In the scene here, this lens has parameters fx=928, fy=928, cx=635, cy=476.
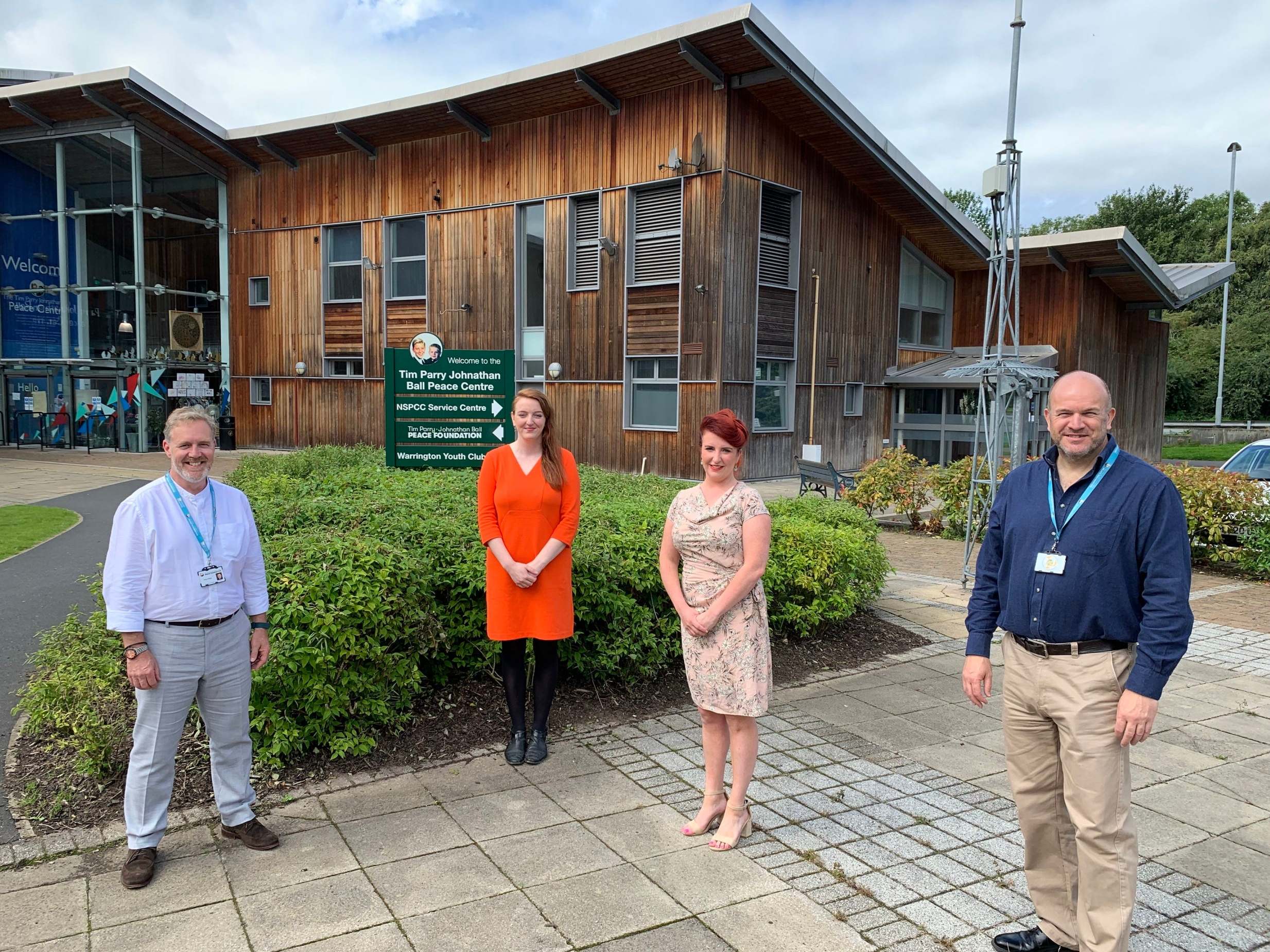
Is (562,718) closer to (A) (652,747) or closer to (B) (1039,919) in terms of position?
(A) (652,747)

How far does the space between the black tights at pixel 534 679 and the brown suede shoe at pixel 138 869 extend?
5.55 ft

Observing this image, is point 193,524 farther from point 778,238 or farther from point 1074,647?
point 778,238

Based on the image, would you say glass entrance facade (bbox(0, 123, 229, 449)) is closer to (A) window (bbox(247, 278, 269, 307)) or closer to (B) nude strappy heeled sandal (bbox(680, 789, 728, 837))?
(A) window (bbox(247, 278, 269, 307))

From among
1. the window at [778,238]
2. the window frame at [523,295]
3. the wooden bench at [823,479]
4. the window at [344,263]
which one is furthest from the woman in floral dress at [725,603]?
the window at [344,263]

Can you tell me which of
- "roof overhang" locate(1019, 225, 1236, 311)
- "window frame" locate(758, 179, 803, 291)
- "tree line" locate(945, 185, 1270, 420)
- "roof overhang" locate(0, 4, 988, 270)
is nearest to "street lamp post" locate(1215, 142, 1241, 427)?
"tree line" locate(945, 185, 1270, 420)

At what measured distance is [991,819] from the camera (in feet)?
13.2

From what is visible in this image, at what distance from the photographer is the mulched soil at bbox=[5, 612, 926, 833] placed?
13.3 feet

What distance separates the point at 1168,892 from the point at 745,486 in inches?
85.3

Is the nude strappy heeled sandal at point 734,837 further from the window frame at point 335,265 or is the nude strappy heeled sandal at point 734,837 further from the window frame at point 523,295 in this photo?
the window frame at point 335,265

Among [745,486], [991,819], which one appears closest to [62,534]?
[745,486]

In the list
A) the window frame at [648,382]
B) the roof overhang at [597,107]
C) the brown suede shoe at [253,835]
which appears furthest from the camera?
the window frame at [648,382]

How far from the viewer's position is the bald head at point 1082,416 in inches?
112

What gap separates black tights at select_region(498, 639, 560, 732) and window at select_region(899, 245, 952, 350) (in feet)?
71.1

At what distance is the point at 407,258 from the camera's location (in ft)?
78.3
